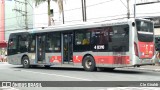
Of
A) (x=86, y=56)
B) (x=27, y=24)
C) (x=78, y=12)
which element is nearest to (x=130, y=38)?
(x=86, y=56)

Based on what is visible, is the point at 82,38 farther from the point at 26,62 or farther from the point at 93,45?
the point at 26,62

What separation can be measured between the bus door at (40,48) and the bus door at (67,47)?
2.24 meters

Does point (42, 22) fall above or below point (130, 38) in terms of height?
above

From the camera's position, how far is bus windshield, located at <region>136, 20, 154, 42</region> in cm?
1966

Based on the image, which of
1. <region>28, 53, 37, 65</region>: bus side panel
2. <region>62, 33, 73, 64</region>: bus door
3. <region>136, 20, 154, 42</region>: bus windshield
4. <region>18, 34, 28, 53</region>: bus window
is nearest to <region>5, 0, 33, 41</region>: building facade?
<region>18, 34, 28, 53</region>: bus window

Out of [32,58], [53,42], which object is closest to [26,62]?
[32,58]

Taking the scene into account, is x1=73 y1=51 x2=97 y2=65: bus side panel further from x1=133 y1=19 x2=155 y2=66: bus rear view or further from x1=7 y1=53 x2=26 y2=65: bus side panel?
x1=7 y1=53 x2=26 y2=65: bus side panel

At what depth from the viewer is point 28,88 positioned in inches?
535

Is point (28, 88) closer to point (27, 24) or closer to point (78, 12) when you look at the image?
point (78, 12)

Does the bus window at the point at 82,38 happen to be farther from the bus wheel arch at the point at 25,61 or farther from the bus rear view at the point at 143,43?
the bus wheel arch at the point at 25,61

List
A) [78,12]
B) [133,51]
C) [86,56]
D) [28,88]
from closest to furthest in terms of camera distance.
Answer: [28,88] → [133,51] → [86,56] → [78,12]

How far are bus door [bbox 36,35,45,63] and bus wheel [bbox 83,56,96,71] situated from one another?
4.18 m

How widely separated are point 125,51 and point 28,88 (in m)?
7.66

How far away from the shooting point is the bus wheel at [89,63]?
2141 cm
